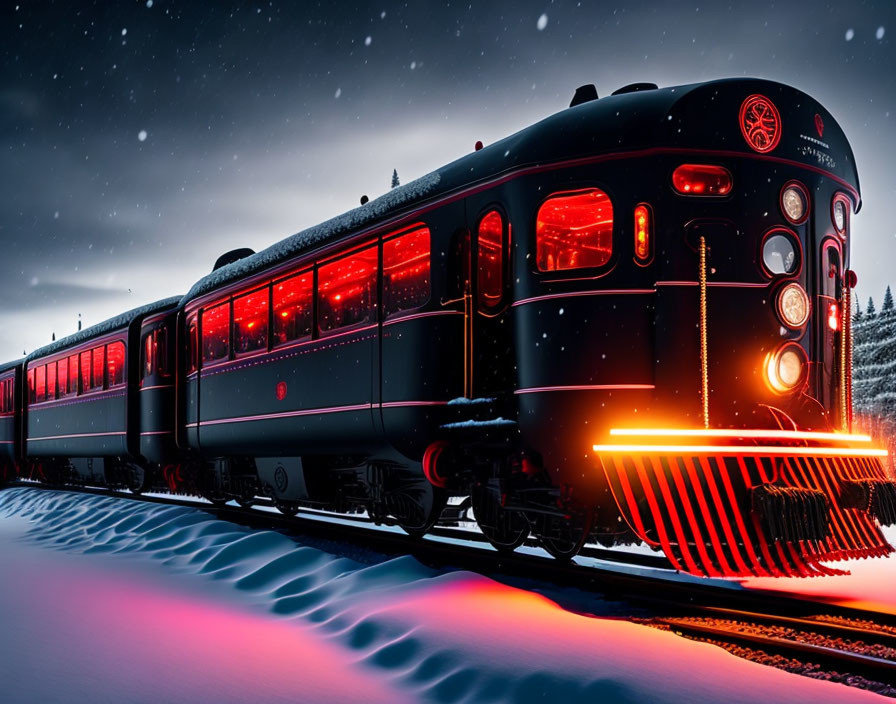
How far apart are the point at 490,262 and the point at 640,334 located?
59.9 inches

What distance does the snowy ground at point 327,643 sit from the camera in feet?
13.4

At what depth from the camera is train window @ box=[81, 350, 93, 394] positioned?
56.5 feet

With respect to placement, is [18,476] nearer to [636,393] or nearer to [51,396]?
[51,396]

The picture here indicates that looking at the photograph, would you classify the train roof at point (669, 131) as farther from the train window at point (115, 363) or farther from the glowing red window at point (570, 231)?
the train window at point (115, 363)

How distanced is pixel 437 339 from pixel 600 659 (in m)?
3.57

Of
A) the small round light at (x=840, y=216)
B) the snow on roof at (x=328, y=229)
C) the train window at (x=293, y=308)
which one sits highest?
the snow on roof at (x=328, y=229)

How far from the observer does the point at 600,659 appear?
14.1 feet

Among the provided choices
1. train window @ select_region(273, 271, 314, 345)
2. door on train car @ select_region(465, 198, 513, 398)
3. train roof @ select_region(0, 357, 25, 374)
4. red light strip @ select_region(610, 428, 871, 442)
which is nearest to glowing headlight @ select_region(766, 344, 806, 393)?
red light strip @ select_region(610, 428, 871, 442)

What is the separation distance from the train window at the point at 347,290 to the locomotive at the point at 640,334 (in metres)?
0.08

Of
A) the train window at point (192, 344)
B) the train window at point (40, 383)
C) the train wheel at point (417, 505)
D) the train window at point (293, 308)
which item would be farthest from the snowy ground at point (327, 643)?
the train window at point (40, 383)

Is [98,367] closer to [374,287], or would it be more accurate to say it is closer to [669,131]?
[374,287]

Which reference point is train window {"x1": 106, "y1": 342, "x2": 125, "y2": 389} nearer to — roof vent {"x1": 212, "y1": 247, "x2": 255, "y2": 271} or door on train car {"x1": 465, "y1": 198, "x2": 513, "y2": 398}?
roof vent {"x1": 212, "y1": 247, "x2": 255, "y2": 271}

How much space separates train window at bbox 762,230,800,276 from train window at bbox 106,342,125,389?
473 inches

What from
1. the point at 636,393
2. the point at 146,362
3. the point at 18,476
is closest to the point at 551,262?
the point at 636,393
